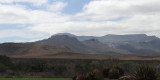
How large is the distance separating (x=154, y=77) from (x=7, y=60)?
4542 centimetres

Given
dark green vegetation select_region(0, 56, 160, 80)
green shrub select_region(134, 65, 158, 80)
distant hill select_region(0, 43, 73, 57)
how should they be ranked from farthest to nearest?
distant hill select_region(0, 43, 73, 57), dark green vegetation select_region(0, 56, 160, 80), green shrub select_region(134, 65, 158, 80)

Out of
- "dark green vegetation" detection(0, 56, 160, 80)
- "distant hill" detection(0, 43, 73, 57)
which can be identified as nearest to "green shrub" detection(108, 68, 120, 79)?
"dark green vegetation" detection(0, 56, 160, 80)

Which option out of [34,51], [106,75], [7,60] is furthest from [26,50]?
[106,75]

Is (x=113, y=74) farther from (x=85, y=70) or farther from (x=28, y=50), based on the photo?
(x=28, y=50)

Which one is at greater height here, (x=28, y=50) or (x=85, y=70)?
(x=28, y=50)

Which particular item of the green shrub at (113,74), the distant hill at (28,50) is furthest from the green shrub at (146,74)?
the distant hill at (28,50)

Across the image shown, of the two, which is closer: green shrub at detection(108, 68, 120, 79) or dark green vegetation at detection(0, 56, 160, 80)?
dark green vegetation at detection(0, 56, 160, 80)

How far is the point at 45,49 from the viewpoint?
6594 inches

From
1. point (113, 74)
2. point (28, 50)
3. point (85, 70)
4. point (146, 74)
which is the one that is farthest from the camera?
point (28, 50)

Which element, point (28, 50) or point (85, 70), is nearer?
point (85, 70)

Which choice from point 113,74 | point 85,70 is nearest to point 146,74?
point 113,74

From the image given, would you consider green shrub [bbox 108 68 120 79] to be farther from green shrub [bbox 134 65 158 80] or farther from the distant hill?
the distant hill

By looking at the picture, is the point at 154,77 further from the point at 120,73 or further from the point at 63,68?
the point at 63,68

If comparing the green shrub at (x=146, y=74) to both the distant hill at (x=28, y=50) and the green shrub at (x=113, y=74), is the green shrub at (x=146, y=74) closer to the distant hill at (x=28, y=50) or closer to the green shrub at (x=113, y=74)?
the green shrub at (x=113, y=74)
